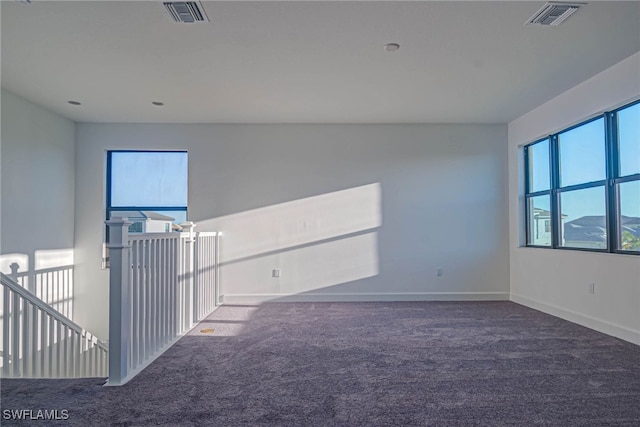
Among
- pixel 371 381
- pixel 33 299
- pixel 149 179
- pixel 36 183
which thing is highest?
pixel 149 179

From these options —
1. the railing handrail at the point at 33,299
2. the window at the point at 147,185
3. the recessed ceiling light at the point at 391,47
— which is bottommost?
the railing handrail at the point at 33,299

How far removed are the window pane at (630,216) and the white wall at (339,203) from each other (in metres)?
1.80

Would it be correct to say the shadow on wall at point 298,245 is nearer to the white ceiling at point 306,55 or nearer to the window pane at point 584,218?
the white ceiling at point 306,55

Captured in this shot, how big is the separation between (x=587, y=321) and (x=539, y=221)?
148cm

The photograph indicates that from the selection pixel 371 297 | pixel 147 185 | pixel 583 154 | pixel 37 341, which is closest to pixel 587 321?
pixel 583 154

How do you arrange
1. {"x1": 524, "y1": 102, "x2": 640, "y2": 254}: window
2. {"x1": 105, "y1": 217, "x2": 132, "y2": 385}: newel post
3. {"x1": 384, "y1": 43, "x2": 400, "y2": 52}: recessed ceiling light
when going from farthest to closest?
{"x1": 524, "y1": 102, "x2": 640, "y2": 254}: window
{"x1": 384, "y1": 43, "x2": 400, "y2": 52}: recessed ceiling light
{"x1": 105, "y1": 217, "x2": 132, "y2": 385}: newel post

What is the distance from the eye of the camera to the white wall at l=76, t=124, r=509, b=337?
5.29m

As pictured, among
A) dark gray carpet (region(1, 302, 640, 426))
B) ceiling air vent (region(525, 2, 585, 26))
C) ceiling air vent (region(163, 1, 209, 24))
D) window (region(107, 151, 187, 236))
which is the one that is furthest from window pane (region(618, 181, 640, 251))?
window (region(107, 151, 187, 236))

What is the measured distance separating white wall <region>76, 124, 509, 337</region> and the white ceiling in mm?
590

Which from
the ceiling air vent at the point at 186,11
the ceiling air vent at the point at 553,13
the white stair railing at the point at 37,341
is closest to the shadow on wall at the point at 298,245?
the white stair railing at the point at 37,341

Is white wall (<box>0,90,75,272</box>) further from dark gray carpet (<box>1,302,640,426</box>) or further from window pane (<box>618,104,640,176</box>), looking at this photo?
window pane (<box>618,104,640,176</box>)

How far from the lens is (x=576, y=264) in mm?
4066

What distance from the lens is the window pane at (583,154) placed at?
12.7 feet

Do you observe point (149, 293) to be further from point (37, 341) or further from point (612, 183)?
point (612, 183)
